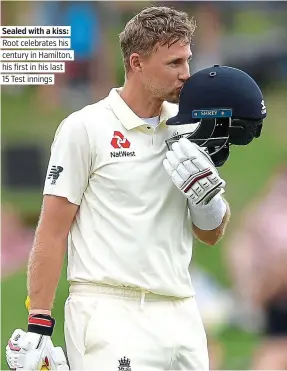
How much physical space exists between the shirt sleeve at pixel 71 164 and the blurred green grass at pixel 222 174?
3.88 m

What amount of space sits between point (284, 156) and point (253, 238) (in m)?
6.43

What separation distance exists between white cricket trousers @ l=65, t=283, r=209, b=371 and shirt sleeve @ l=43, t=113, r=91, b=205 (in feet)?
1.08

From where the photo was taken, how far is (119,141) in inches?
144

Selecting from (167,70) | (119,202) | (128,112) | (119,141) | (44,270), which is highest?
(167,70)

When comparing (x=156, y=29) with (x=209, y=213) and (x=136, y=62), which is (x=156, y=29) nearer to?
(x=136, y=62)

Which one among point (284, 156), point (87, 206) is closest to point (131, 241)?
point (87, 206)

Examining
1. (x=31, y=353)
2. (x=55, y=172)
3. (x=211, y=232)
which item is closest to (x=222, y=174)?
(x=211, y=232)

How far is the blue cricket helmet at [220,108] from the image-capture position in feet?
11.7

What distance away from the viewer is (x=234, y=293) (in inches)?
352
